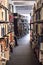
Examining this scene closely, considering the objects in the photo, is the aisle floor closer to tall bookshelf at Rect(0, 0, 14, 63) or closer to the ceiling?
tall bookshelf at Rect(0, 0, 14, 63)

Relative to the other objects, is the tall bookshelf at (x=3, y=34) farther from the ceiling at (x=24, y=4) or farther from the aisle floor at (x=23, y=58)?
the ceiling at (x=24, y=4)

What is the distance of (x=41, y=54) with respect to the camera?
441 cm

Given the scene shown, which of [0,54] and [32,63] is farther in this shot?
[32,63]

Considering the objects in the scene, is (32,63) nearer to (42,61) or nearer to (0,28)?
(42,61)

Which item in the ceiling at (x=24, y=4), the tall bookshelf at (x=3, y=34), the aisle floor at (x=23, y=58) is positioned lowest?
the aisle floor at (x=23, y=58)

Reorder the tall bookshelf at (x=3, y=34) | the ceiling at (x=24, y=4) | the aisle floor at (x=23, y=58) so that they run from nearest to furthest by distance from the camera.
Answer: the tall bookshelf at (x=3, y=34)
the aisle floor at (x=23, y=58)
the ceiling at (x=24, y=4)

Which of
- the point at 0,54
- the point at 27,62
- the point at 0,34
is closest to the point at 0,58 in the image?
the point at 0,54

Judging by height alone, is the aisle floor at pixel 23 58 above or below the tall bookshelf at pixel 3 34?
below

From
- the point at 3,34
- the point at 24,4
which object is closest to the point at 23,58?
the point at 3,34

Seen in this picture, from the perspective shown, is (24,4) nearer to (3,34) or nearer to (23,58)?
(23,58)

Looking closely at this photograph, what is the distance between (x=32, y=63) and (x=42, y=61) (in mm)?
542

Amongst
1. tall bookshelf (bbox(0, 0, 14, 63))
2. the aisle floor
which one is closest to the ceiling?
→ the aisle floor

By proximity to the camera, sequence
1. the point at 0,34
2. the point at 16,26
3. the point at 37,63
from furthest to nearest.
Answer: the point at 16,26 < the point at 37,63 < the point at 0,34

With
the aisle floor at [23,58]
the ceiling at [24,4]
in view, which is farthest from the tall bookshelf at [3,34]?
the ceiling at [24,4]
